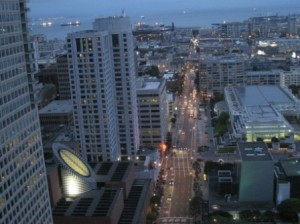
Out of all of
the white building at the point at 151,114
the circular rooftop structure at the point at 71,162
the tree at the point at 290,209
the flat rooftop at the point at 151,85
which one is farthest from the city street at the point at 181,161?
the flat rooftop at the point at 151,85

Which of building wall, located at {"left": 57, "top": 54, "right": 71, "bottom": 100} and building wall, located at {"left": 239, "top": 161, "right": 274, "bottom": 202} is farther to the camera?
building wall, located at {"left": 57, "top": 54, "right": 71, "bottom": 100}

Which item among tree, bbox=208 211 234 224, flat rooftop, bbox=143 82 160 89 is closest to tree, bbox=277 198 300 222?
tree, bbox=208 211 234 224

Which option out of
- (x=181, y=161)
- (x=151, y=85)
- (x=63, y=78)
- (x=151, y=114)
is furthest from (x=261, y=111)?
(x=63, y=78)

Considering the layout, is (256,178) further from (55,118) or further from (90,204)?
(55,118)

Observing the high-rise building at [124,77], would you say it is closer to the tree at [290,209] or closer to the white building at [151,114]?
the white building at [151,114]

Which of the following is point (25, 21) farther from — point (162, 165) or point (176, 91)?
point (176, 91)

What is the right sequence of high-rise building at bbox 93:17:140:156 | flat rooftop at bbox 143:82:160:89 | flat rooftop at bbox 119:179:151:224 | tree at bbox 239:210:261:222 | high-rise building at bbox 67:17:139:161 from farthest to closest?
flat rooftop at bbox 143:82:160:89
high-rise building at bbox 93:17:140:156
high-rise building at bbox 67:17:139:161
tree at bbox 239:210:261:222
flat rooftop at bbox 119:179:151:224

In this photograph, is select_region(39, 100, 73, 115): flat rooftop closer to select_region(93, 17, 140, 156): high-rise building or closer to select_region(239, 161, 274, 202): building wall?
select_region(93, 17, 140, 156): high-rise building
